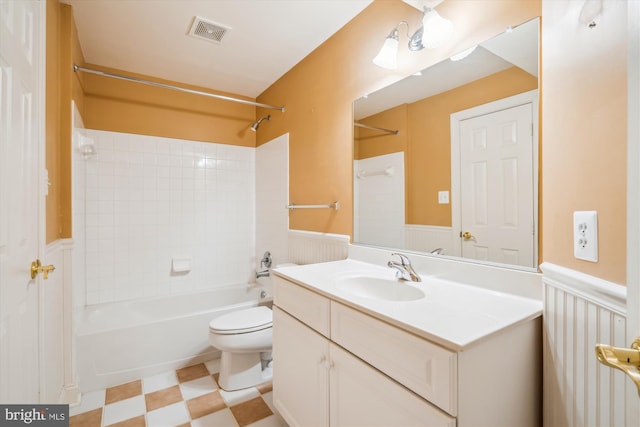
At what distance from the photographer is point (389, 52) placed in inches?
56.7

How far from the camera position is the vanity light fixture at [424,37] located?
1237 millimetres

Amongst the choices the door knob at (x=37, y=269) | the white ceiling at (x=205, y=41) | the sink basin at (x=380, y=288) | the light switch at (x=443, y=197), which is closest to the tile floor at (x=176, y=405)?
→ the sink basin at (x=380, y=288)

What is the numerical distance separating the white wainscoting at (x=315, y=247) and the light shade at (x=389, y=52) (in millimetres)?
1009

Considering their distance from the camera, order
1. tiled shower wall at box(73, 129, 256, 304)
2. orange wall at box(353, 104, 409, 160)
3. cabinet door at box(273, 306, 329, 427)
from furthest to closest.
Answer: tiled shower wall at box(73, 129, 256, 304), orange wall at box(353, 104, 409, 160), cabinet door at box(273, 306, 329, 427)

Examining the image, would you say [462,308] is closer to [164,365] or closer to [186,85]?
[164,365]

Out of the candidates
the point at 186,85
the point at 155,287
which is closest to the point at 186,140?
the point at 186,85

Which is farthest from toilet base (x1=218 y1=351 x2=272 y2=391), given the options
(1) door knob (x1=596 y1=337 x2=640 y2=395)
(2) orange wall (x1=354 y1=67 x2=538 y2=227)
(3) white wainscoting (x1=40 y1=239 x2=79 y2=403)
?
(1) door knob (x1=596 y1=337 x2=640 y2=395)

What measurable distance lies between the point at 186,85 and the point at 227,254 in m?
1.68

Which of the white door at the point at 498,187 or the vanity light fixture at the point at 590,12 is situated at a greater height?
the vanity light fixture at the point at 590,12

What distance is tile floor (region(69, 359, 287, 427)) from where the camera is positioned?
1.56m

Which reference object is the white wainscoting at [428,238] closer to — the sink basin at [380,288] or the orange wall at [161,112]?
the sink basin at [380,288]

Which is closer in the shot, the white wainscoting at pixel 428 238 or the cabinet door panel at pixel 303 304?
the cabinet door panel at pixel 303 304

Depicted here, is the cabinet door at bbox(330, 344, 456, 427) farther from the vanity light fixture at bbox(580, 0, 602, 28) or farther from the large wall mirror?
the vanity light fixture at bbox(580, 0, 602, 28)

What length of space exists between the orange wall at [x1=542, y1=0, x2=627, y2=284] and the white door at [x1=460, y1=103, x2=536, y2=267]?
172mm
